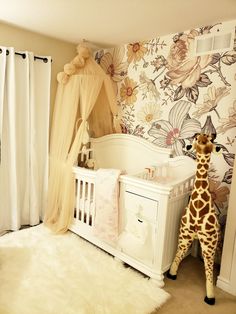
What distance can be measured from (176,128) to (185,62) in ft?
2.28

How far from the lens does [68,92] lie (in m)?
2.73

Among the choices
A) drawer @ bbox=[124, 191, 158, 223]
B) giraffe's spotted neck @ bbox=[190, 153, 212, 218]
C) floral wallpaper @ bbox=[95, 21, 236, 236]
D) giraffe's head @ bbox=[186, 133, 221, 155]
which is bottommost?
drawer @ bbox=[124, 191, 158, 223]

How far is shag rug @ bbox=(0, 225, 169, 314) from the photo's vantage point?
1.76m

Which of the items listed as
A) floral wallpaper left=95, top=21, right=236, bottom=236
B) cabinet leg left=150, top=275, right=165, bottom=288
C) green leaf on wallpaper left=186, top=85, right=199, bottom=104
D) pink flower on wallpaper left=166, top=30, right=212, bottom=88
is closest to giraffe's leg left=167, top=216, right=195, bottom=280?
cabinet leg left=150, top=275, right=165, bottom=288

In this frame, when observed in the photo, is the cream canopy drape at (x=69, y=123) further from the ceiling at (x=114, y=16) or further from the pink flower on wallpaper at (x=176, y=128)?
the pink flower on wallpaper at (x=176, y=128)

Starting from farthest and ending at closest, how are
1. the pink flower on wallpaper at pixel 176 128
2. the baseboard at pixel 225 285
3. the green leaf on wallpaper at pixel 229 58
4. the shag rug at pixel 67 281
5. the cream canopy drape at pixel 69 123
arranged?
the cream canopy drape at pixel 69 123
the pink flower on wallpaper at pixel 176 128
the green leaf on wallpaper at pixel 229 58
the baseboard at pixel 225 285
the shag rug at pixel 67 281

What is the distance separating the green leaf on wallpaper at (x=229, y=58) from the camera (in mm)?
2244

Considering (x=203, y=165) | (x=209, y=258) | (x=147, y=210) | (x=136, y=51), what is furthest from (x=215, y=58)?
(x=209, y=258)

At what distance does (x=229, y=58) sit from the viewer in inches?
89.3

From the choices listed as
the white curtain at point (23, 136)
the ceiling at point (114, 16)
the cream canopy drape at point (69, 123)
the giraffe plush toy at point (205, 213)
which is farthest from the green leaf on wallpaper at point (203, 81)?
the white curtain at point (23, 136)

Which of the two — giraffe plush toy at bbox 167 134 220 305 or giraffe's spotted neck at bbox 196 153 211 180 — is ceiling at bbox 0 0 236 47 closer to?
giraffe plush toy at bbox 167 134 220 305

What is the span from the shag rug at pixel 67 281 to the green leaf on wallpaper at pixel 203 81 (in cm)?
192

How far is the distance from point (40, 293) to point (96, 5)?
2.34 metres

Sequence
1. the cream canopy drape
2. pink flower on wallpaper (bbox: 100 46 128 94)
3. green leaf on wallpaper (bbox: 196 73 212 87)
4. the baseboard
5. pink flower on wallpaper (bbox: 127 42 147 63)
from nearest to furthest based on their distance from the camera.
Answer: the baseboard < green leaf on wallpaper (bbox: 196 73 212 87) < the cream canopy drape < pink flower on wallpaper (bbox: 127 42 147 63) < pink flower on wallpaper (bbox: 100 46 128 94)
